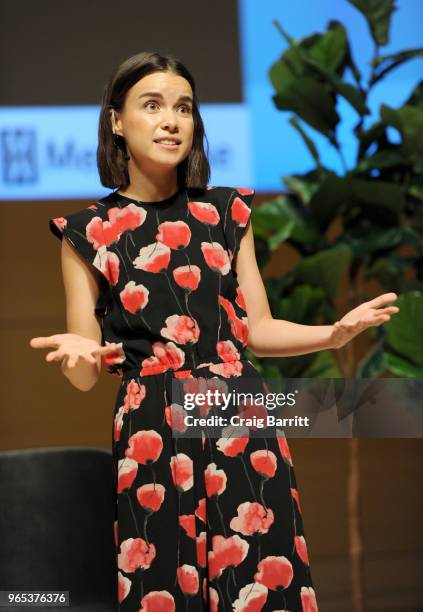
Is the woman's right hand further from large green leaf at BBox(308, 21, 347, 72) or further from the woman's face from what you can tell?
large green leaf at BBox(308, 21, 347, 72)

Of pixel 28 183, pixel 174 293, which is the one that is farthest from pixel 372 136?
pixel 174 293

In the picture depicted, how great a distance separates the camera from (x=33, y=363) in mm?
3461

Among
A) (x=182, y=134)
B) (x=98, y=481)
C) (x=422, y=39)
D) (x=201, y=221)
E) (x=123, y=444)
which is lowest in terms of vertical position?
(x=98, y=481)

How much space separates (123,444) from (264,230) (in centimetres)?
163

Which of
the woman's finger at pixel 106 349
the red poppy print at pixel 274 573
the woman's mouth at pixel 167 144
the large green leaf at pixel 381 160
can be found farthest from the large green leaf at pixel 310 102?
the red poppy print at pixel 274 573

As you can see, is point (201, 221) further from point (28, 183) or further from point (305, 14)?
point (305, 14)

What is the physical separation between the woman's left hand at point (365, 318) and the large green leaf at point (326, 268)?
4.55 ft

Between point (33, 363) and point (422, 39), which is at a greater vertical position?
point (422, 39)

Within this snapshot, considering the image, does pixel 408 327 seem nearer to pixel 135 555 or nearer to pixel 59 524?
pixel 59 524

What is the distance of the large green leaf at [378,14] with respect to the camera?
3062mm

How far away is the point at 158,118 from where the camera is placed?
5.16 feet

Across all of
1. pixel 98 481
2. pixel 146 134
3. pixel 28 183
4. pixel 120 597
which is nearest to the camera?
pixel 120 597

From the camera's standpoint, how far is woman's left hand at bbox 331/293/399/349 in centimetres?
145

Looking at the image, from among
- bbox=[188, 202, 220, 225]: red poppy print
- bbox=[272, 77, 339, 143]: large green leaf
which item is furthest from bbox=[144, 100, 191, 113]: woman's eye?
bbox=[272, 77, 339, 143]: large green leaf
